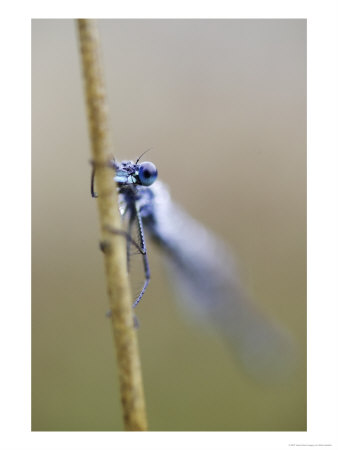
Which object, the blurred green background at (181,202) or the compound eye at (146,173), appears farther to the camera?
the blurred green background at (181,202)

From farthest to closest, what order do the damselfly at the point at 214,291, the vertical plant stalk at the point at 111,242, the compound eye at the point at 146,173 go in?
the damselfly at the point at 214,291 → the compound eye at the point at 146,173 → the vertical plant stalk at the point at 111,242

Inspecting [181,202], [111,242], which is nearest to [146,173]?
[111,242]

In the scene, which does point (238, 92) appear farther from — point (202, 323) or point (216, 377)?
point (216, 377)

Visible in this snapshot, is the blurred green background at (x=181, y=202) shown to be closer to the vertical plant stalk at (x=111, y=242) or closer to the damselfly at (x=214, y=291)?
the damselfly at (x=214, y=291)

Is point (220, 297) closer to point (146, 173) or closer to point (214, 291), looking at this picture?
point (214, 291)

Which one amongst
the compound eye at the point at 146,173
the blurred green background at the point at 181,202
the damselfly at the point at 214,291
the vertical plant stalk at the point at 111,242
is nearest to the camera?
the vertical plant stalk at the point at 111,242

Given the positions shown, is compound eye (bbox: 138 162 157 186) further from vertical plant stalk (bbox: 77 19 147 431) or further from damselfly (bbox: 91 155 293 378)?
vertical plant stalk (bbox: 77 19 147 431)

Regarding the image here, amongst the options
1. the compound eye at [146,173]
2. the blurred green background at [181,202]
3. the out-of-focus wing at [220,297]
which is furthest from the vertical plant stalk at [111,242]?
the blurred green background at [181,202]

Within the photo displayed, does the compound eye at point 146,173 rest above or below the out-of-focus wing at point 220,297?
above
